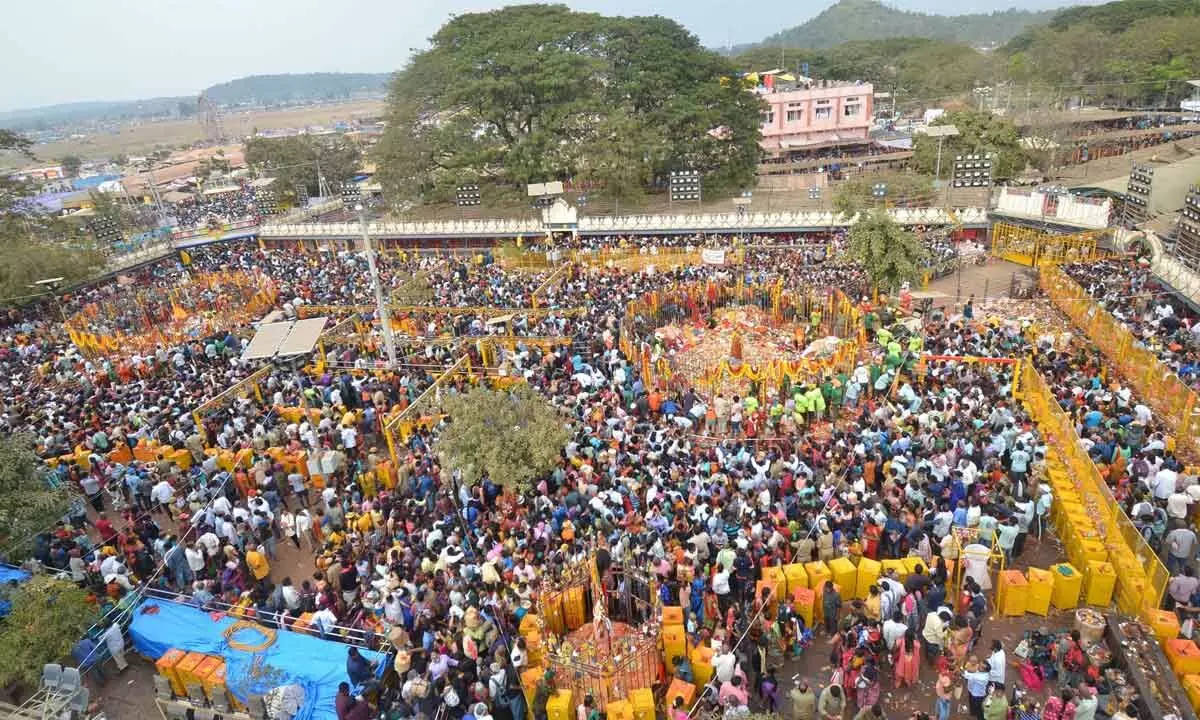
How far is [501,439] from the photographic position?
11383 mm

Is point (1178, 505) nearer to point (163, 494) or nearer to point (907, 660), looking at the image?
point (907, 660)

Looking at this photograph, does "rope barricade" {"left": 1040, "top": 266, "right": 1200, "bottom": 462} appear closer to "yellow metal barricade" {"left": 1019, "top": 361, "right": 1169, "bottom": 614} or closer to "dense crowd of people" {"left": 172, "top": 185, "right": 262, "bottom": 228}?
"yellow metal barricade" {"left": 1019, "top": 361, "right": 1169, "bottom": 614}

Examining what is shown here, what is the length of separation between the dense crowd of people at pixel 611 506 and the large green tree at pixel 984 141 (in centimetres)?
1942

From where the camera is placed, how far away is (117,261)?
32.0 meters

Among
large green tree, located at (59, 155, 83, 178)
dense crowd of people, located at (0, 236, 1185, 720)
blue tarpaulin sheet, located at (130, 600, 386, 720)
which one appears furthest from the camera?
large green tree, located at (59, 155, 83, 178)

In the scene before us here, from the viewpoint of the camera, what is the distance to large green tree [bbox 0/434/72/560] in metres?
10.4

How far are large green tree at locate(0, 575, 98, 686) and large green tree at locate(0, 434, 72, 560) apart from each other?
4.37 feet

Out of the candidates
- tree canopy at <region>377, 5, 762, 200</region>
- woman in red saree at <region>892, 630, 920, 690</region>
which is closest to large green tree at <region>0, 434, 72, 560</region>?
woman in red saree at <region>892, 630, 920, 690</region>

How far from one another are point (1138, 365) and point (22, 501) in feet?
65.3

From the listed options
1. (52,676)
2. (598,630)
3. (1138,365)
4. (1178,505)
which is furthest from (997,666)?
(52,676)

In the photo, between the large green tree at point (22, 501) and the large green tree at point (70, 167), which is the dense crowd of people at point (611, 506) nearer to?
the large green tree at point (22, 501)

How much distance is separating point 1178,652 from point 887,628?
3.06 meters

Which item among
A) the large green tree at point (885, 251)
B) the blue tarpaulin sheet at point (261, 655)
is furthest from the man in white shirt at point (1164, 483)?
the blue tarpaulin sheet at point (261, 655)

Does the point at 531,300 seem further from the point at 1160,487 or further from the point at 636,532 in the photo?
the point at 1160,487
